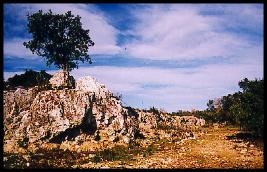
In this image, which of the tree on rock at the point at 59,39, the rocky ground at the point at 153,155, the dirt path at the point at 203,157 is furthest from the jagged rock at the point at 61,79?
the dirt path at the point at 203,157

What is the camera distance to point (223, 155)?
21.3 m

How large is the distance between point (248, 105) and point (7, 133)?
19284 millimetres

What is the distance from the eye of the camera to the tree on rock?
111 feet

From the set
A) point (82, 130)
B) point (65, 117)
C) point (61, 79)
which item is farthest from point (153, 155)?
point (61, 79)

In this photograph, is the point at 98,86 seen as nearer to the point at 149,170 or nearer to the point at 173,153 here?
the point at 173,153

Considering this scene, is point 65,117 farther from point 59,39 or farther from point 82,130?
point 59,39

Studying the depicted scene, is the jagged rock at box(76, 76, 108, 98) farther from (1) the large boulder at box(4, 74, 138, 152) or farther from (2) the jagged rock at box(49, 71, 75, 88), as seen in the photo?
(2) the jagged rock at box(49, 71, 75, 88)

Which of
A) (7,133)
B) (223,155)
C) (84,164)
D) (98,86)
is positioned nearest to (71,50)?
(98,86)

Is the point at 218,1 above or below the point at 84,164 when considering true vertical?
above

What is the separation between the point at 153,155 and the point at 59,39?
62.0 ft

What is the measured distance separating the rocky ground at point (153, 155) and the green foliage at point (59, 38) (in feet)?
44.9

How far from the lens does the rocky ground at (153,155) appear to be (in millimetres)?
19156

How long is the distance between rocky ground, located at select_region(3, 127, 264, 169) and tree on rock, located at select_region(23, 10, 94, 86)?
12691 millimetres

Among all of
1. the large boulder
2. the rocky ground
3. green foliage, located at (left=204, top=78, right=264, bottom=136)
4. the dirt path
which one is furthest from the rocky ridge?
green foliage, located at (left=204, top=78, right=264, bottom=136)
